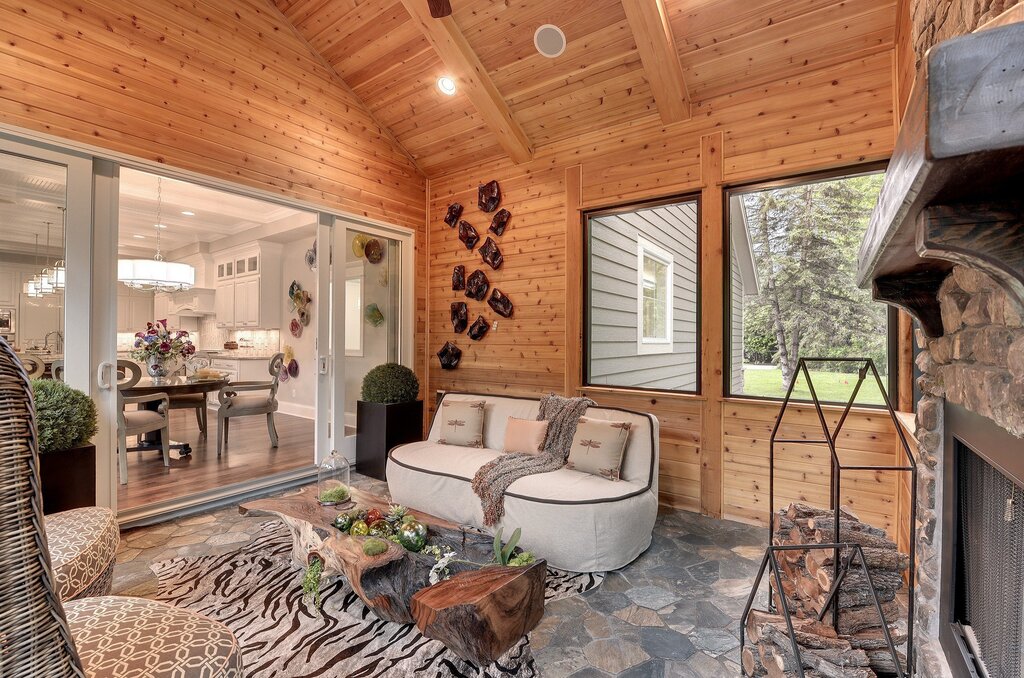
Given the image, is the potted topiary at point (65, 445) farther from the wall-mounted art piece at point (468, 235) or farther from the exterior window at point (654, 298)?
the exterior window at point (654, 298)

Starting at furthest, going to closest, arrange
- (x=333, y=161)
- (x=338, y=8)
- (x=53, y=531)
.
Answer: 1. (x=333, y=161)
2. (x=338, y=8)
3. (x=53, y=531)

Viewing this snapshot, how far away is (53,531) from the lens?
1825 mm

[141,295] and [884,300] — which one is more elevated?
[141,295]

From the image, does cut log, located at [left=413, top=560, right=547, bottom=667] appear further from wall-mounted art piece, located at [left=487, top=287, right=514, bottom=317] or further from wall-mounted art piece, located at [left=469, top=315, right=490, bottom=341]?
wall-mounted art piece, located at [left=469, top=315, right=490, bottom=341]

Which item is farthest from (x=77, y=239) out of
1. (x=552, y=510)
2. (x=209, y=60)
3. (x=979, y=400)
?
(x=979, y=400)

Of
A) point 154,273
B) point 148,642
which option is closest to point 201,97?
point 154,273

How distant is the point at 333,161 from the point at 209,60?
1.15 metres

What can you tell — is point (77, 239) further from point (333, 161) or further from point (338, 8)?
point (338, 8)

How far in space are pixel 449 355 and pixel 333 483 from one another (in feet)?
8.26

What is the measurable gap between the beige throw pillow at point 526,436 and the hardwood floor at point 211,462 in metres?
2.29

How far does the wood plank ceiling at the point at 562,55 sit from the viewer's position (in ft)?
9.66

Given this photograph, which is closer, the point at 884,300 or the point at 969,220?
the point at 969,220

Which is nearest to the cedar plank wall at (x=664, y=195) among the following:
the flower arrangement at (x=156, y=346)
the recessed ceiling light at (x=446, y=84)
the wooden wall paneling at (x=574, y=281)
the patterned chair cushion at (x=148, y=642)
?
the wooden wall paneling at (x=574, y=281)

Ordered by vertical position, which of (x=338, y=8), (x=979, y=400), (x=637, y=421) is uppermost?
(x=338, y=8)
